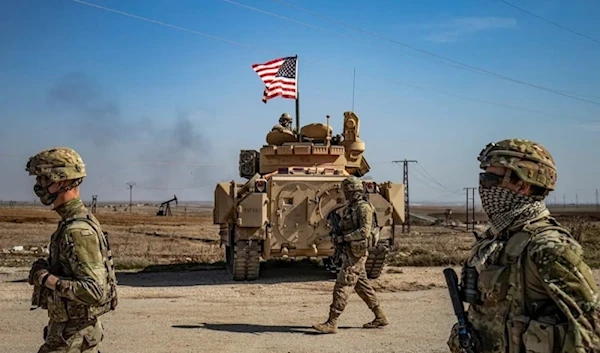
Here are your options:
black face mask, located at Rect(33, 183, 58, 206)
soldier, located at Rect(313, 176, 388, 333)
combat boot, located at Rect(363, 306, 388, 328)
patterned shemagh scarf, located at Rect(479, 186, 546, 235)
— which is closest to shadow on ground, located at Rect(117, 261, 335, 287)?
combat boot, located at Rect(363, 306, 388, 328)

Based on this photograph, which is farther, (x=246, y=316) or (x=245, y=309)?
(x=245, y=309)

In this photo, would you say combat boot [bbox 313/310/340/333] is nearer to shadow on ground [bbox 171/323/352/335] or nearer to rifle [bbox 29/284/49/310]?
shadow on ground [bbox 171/323/352/335]

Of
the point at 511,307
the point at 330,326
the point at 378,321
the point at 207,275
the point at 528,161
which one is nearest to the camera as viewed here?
the point at 511,307

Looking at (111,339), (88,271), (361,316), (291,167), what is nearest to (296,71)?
(291,167)

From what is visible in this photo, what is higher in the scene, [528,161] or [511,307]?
[528,161]

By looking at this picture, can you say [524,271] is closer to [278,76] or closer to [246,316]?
[246,316]

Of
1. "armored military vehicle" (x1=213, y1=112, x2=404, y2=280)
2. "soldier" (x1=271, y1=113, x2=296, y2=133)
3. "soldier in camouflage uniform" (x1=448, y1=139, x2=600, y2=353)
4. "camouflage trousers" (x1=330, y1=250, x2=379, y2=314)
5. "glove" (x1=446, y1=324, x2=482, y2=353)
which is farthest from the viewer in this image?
"soldier" (x1=271, y1=113, x2=296, y2=133)

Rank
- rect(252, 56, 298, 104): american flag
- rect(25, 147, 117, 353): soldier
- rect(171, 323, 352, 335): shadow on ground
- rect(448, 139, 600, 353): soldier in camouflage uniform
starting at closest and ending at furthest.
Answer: rect(448, 139, 600, 353): soldier in camouflage uniform
rect(25, 147, 117, 353): soldier
rect(171, 323, 352, 335): shadow on ground
rect(252, 56, 298, 104): american flag

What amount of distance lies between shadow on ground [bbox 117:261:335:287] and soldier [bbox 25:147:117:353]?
837 cm

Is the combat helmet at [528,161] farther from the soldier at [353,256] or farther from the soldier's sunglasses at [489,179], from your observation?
the soldier at [353,256]

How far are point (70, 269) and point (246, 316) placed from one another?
18.2 feet

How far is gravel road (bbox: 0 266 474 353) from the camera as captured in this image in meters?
7.49

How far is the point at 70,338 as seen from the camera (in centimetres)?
385

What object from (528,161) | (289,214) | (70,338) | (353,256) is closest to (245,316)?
(353,256)
